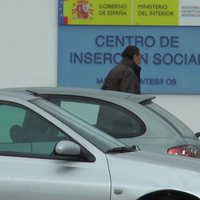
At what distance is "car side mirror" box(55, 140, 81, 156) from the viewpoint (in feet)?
16.7

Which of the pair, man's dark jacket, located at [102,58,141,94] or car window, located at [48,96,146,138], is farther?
man's dark jacket, located at [102,58,141,94]

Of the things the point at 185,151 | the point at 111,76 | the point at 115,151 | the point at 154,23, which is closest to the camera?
the point at 115,151

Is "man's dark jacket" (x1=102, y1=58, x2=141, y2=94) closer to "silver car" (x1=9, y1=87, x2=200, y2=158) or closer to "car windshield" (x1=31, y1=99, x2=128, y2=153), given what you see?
"silver car" (x1=9, y1=87, x2=200, y2=158)

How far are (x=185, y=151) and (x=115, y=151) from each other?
5.19ft

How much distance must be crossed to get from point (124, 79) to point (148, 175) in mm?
4275

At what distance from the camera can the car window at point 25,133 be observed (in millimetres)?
5319

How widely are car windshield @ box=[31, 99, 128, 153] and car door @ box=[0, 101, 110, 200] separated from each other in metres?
0.15

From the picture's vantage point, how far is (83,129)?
5.57 m

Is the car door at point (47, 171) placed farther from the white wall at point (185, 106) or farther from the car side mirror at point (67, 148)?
the white wall at point (185, 106)

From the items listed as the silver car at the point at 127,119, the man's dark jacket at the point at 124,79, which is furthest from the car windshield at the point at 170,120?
the man's dark jacket at the point at 124,79

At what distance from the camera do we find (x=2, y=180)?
16.8 ft

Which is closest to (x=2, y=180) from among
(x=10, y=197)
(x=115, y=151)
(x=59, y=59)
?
(x=10, y=197)

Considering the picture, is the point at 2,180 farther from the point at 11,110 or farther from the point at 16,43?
the point at 16,43

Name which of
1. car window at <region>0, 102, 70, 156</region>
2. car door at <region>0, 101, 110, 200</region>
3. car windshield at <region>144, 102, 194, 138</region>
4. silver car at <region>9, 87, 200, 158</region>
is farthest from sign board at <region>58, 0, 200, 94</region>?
car door at <region>0, 101, 110, 200</region>
